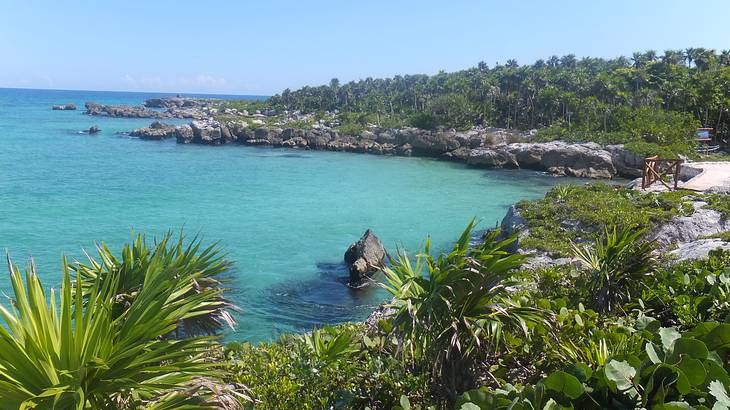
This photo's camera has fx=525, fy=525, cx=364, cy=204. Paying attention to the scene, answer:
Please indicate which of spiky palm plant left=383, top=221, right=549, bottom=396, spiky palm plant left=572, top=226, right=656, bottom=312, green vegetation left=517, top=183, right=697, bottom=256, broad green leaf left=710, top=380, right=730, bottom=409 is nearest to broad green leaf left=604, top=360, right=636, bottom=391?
broad green leaf left=710, top=380, right=730, bottom=409

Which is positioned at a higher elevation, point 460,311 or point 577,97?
point 577,97

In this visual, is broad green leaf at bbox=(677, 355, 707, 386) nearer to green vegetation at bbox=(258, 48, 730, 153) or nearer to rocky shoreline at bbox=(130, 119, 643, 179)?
green vegetation at bbox=(258, 48, 730, 153)

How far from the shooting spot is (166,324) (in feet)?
14.9

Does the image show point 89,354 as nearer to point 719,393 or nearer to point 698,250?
point 719,393

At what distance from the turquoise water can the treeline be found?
16.7 m

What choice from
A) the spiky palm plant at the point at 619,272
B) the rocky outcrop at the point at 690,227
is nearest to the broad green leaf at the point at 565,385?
the spiky palm plant at the point at 619,272

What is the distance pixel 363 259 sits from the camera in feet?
72.8

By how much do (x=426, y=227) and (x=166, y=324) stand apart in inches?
A: 1121

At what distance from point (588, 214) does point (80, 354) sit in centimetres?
1937

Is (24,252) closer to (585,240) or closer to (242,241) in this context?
(242,241)

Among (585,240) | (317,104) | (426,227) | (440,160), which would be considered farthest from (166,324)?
(317,104)

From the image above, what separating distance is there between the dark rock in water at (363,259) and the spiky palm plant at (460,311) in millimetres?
14837

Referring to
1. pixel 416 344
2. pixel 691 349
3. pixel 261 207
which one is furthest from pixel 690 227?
pixel 261 207

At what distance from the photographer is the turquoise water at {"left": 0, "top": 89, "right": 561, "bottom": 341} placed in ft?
70.6
